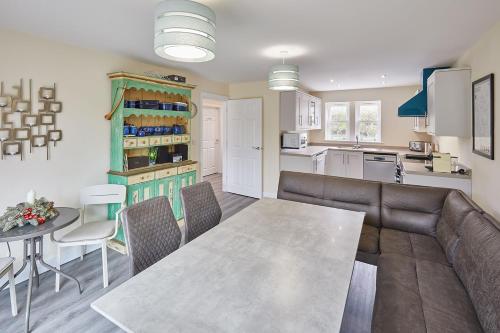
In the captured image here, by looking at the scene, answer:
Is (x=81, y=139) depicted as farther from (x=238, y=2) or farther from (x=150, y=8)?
(x=238, y=2)

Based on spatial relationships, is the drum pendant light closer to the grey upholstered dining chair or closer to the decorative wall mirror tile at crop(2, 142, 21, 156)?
the grey upholstered dining chair

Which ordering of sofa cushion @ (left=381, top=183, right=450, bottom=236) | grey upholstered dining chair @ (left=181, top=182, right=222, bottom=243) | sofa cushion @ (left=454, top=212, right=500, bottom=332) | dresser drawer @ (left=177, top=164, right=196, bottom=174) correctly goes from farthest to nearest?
dresser drawer @ (left=177, top=164, right=196, bottom=174), sofa cushion @ (left=381, top=183, right=450, bottom=236), grey upholstered dining chair @ (left=181, top=182, right=222, bottom=243), sofa cushion @ (left=454, top=212, right=500, bottom=332)

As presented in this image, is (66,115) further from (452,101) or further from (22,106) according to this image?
(452,101)

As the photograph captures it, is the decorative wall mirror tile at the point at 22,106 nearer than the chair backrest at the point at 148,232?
No

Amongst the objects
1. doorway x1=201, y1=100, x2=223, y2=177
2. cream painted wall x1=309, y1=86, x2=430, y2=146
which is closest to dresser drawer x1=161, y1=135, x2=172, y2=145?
doorway x1=201, y1=100, x2=223, y2=177

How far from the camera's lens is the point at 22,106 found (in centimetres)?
256

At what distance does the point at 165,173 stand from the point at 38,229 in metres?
1.76

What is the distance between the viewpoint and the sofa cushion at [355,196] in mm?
2740

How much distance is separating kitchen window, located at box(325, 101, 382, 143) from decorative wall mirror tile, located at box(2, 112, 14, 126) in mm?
6078

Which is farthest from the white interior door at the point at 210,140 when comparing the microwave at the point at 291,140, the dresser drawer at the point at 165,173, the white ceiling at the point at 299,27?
the white ceiling at the point at 299,27

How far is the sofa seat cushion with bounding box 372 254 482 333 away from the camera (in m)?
1.31

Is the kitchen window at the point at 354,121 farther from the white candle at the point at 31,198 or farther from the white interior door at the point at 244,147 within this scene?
the white candle at the point at 31,198

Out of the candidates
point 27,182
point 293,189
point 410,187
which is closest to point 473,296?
point 410,187

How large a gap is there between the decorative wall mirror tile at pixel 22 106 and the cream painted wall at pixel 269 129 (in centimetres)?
367
